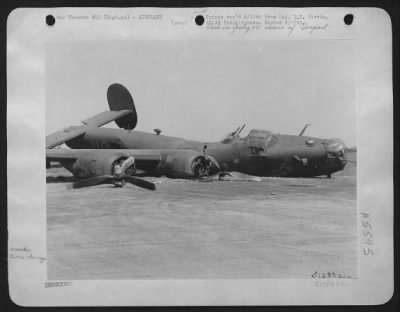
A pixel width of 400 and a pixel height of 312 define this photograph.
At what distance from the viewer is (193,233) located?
5.55 ft

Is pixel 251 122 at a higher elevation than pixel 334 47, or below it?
below

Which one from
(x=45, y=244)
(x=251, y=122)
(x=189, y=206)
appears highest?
(x=251, y=122)

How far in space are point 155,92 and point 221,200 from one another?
407mm

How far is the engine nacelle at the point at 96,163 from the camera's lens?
67.4 inches

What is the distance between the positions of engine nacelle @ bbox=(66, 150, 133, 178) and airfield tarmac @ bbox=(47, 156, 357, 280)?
4 centimetres

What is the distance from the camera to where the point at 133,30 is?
5.55 ft

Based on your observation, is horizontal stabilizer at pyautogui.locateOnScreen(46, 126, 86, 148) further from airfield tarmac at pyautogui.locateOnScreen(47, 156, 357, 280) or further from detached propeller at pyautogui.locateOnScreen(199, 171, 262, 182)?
detached propeller at pyautogui.locateOnScreen(199, 171, 262, 182)

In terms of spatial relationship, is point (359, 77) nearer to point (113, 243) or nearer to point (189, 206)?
point (189, 206)

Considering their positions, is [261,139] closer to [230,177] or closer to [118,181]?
[230,177]

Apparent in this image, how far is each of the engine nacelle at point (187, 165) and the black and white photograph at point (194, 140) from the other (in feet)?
0.18

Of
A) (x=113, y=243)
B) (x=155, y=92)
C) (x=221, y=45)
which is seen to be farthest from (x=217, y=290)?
(x=221, y=45)

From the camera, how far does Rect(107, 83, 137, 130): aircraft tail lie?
65.8 inches

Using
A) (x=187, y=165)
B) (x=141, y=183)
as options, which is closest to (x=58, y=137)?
(x=141, y=183)

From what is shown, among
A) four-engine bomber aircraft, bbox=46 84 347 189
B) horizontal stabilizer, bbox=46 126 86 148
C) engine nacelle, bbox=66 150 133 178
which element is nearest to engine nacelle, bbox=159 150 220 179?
four-engine bomber aircraft, bbox=46 84 347 189
